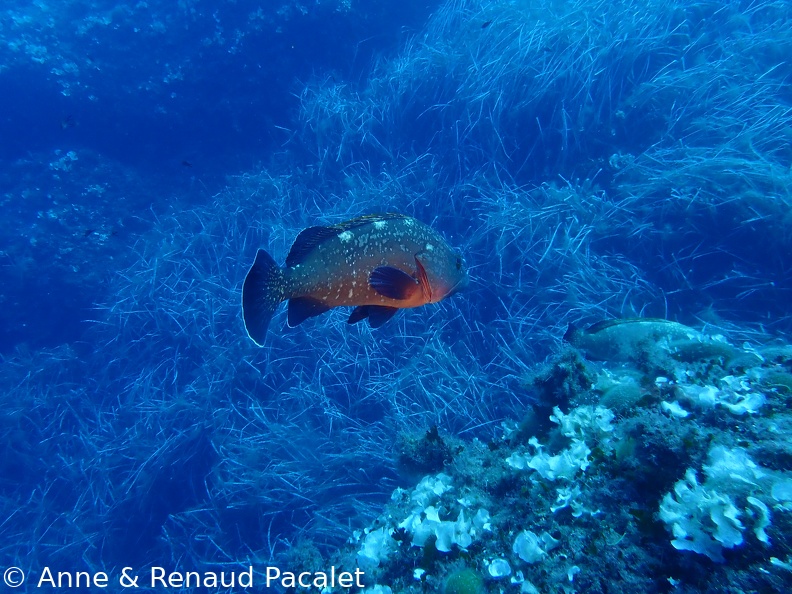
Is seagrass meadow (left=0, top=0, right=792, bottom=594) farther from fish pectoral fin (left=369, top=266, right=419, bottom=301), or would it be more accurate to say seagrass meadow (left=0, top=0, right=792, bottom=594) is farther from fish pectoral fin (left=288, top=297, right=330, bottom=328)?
fish pectoral fin (left=288, top=297, right=330, bottom=328)

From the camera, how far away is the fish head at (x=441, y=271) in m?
2.49

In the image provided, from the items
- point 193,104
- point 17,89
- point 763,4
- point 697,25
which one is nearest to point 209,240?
point 193,104

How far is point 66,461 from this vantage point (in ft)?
20.0

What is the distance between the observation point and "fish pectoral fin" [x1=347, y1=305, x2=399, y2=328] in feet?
8.33

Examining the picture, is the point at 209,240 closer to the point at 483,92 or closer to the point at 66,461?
the point at 66,461

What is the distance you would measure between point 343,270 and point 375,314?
15.1 inches

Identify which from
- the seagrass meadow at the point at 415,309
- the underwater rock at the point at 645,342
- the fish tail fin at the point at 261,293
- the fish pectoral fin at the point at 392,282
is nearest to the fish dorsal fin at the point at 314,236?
the fish tail fin at the point at 261,293

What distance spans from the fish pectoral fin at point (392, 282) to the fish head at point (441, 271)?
0.69ft

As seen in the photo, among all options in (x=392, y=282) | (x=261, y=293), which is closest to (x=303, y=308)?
(x=261, y=293)

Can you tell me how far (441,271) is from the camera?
2.54m

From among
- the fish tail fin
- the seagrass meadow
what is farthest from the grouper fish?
the seagrass meadow

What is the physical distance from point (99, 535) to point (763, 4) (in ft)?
46.7

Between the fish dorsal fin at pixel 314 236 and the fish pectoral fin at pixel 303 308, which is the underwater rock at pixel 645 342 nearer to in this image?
the fish dorsal fin at pixel 314 236
